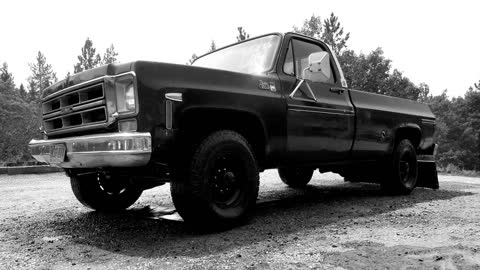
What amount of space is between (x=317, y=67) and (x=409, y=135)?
9.49 ft

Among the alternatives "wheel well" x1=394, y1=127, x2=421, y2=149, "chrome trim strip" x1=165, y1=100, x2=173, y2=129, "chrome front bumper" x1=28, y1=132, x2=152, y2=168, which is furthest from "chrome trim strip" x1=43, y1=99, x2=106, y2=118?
"wheel well" x1=394, y1=127, x2=421, y2=149

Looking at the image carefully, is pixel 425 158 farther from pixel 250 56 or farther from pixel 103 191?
pixel 103 191

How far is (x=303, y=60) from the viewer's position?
470 centimetres

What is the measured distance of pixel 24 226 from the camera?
3.93 metres

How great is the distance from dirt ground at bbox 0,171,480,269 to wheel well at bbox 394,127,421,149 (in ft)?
3.50

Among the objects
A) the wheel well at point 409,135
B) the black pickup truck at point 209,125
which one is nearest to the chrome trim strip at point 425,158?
the wheel well at point 409,135

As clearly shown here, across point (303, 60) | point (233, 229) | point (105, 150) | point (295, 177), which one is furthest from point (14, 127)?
point (233, 229)

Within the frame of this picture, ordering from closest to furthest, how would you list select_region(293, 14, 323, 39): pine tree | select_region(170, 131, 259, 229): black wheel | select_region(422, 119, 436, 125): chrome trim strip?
1. select_region(170, 131, 259, 229): black wheel
2. select_region(422, 119, 436, 125): chrome trim strip
3. select_region(293, 14, 323, 39): pine tree

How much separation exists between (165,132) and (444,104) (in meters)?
68.1

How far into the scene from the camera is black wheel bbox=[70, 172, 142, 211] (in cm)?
436

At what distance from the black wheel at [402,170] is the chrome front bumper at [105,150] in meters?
4.01

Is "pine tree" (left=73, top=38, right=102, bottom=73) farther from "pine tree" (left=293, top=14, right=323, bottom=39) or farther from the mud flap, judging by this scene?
the mud flap

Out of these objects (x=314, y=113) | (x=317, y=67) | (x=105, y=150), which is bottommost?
(x=105, y=150)

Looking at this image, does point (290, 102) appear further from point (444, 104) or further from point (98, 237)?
point (444, 104)
